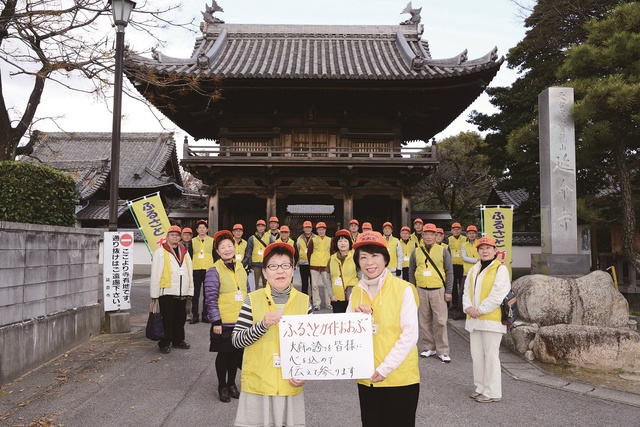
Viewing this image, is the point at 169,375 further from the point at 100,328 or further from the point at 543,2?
the point at 543,2

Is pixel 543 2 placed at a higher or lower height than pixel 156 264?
higher

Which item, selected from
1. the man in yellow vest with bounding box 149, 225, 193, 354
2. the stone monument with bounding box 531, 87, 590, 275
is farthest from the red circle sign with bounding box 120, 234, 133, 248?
the stone monument with bounding box 531, 87, 590, 275

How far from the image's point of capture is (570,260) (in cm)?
754

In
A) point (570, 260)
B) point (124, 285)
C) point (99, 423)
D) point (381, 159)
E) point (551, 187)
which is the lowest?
point (99, 423)

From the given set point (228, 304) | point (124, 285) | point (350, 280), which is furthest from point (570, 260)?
point (124, 285)

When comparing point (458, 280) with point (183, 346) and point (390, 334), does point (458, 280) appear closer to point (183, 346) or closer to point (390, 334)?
point (183, 346)

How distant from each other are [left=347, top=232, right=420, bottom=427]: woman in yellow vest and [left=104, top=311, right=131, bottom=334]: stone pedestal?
6.28 meters

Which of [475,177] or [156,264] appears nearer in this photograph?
[156,264]

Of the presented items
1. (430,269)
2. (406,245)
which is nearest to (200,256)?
(406,245)

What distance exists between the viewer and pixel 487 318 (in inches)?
185

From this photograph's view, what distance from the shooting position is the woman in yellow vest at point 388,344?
2695 millimetres

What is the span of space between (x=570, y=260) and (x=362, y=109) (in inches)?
372

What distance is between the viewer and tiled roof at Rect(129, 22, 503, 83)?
13969mm

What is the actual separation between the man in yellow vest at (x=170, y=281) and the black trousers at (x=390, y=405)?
4.24 meters
